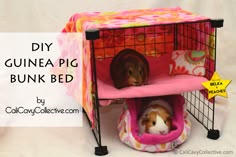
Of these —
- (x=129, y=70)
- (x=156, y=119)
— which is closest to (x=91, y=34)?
(x=129, y=70)

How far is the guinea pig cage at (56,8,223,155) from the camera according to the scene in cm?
145

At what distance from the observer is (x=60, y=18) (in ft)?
6.95

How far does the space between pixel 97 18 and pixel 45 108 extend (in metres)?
0.53

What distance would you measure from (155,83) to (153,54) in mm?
271

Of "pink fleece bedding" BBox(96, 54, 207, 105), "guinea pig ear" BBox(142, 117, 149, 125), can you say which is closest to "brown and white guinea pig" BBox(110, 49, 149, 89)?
"pink fleece bedding" BBox(96, 54, 207, 105)

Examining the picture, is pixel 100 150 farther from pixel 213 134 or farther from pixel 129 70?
pixel 213 134

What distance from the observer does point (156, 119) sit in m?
1.50

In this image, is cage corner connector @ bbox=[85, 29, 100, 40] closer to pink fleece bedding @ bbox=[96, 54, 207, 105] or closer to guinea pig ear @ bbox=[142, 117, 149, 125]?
pink fleece bedding @ bbox=[96, 54, 207, 105]

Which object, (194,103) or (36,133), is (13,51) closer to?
(36,133)

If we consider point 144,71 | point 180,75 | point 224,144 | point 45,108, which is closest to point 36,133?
point 45,108

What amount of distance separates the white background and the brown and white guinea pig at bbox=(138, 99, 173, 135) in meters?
0.09

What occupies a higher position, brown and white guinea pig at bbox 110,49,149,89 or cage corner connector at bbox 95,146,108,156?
brown and white guinea pig at bbox 110,49,149,89

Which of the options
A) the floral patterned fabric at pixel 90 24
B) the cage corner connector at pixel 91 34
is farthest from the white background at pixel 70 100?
the cage corner connector at pixel 91 34

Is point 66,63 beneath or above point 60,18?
beneath
